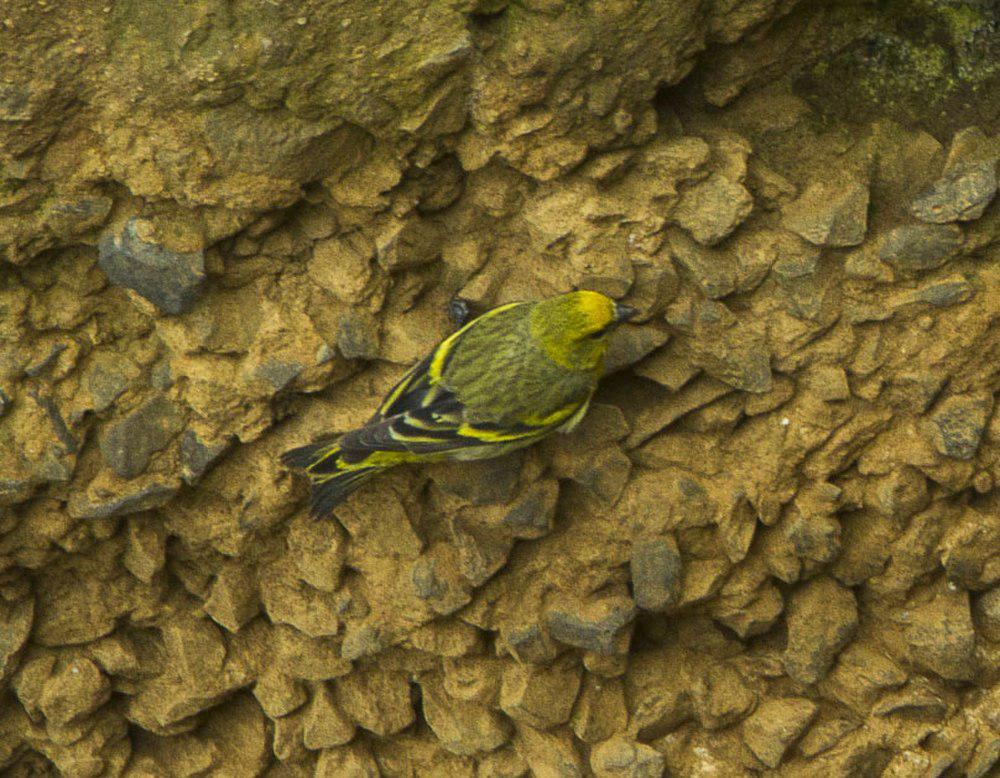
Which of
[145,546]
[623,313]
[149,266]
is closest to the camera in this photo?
[623,313]

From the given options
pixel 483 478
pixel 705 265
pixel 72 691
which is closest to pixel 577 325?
pixel 705 265

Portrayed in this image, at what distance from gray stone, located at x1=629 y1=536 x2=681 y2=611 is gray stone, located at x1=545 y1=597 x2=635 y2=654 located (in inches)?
3.3

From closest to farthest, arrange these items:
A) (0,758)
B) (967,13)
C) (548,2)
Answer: (548,2) < (967,13) < (0,758)

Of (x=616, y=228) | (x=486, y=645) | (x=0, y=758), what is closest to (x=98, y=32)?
(x=616, y=228)

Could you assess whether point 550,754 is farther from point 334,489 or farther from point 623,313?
point 623,313

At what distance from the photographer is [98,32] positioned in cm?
451

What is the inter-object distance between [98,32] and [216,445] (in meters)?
1.53

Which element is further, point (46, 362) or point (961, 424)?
point (46, 362)

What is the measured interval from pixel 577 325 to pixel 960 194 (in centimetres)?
138

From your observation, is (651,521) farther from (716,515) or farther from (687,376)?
(687,376)

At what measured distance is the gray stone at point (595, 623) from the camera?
4.99 m

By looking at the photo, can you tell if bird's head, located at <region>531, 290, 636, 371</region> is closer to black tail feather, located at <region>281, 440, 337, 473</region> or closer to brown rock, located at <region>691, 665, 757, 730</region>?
black tail feather, located at <region>281, 440, 337, 473</region>

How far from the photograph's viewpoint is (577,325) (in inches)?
183

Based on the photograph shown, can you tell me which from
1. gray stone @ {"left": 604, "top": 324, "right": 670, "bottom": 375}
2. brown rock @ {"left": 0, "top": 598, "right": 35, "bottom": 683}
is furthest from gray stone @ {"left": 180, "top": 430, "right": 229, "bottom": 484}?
gray stone @ {"left": 604, "top": 324, "right": 670, "bottom": 375}
